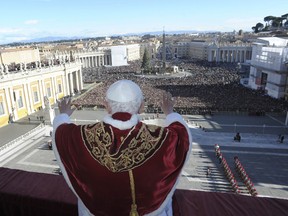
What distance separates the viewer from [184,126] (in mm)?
2445

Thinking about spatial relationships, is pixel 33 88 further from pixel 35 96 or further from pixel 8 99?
pixel 8 99

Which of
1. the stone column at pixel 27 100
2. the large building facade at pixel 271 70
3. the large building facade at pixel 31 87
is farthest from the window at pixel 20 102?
the large building facade at pixel 271 70

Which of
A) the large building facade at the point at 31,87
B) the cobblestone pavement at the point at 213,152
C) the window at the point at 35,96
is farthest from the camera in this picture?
the window at the point at 35,96

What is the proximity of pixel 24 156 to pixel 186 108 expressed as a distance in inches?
720

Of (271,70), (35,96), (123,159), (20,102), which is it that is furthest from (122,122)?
(271,70)

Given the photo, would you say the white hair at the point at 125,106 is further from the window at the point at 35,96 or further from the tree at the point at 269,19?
the tree at the point at 269,19

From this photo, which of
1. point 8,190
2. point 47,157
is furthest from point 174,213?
point 47,157

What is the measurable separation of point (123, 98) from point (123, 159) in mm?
568

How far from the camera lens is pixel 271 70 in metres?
38.9

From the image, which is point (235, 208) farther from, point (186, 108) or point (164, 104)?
point (186, 108)

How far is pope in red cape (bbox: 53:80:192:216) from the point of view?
220 centimetres

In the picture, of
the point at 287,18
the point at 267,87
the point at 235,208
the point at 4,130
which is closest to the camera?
the point at 235,208

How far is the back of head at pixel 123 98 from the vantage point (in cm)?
238

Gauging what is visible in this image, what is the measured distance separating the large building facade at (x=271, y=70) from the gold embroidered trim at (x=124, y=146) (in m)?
38.9
